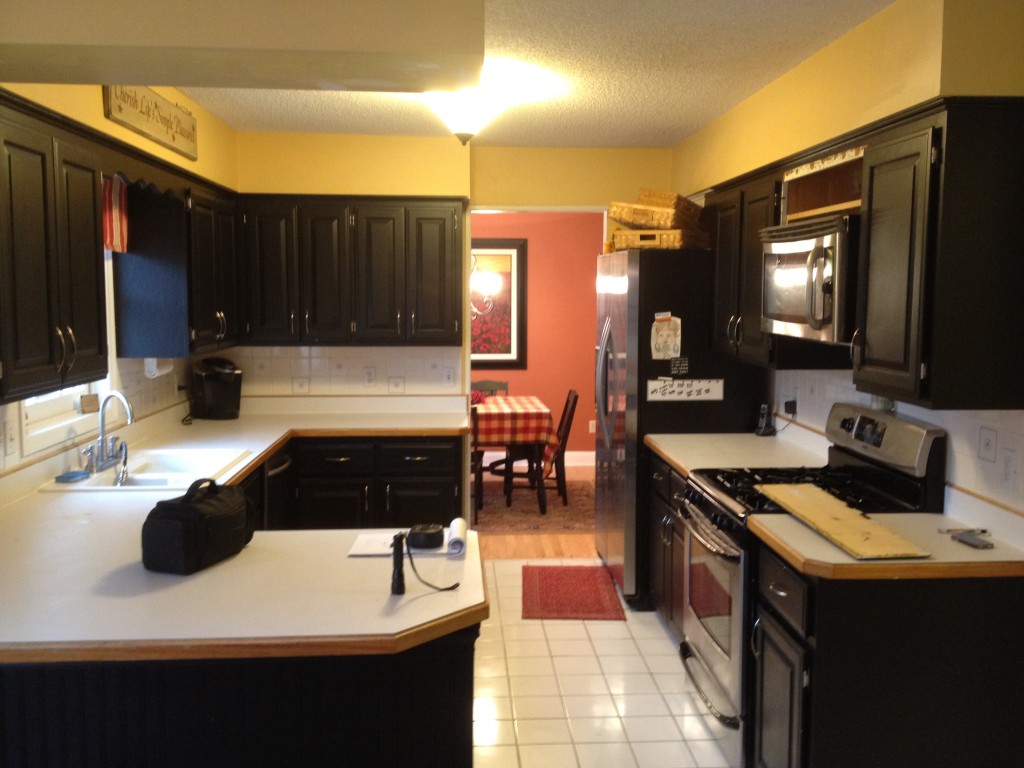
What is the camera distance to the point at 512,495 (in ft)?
21.7

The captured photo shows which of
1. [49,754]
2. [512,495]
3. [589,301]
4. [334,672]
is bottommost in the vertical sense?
[512,495]

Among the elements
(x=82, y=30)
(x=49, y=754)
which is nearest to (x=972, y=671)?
(x=49, y=754)

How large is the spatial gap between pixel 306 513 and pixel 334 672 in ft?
8.47

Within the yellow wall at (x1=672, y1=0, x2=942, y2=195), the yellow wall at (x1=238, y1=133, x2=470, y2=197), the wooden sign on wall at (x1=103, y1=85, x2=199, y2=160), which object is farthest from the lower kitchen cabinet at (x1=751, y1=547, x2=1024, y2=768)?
the yellow wall at (x1=238, y1=133, x2=470, y2=197)

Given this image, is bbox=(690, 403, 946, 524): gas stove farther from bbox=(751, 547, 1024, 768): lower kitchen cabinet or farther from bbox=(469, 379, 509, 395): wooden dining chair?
bbox=(469, 379, 509, 395): wooden dining chair

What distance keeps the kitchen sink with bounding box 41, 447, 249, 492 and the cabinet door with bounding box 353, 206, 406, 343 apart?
4.11 feet

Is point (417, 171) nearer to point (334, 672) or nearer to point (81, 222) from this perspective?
point (81, 222)

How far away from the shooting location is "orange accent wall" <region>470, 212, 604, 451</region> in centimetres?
735

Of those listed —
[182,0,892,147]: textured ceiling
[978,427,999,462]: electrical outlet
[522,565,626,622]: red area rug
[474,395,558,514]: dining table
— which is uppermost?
[182,0,892,147]: textured ceiling

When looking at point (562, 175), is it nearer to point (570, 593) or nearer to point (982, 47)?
point (570, 593)

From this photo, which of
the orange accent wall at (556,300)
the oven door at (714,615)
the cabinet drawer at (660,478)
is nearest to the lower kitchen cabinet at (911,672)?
the oven door at (714,615)

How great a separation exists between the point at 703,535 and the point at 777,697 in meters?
0.77

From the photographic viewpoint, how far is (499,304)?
7410mm

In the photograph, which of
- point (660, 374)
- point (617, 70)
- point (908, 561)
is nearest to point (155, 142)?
point (617, 70)
